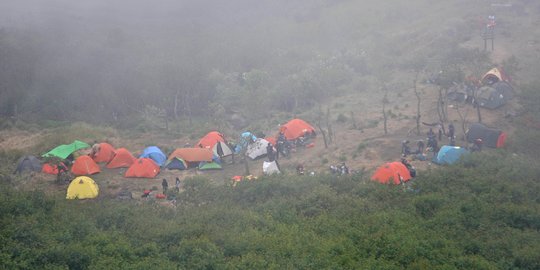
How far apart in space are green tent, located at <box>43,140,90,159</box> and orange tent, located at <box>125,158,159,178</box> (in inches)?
138

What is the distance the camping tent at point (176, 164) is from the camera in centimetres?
2453

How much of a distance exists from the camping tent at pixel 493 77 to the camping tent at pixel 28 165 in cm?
2346

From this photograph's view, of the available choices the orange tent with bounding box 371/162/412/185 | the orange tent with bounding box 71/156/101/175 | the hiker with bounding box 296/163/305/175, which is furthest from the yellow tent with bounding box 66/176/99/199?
the orange tent with bounding box 371/162/412/185

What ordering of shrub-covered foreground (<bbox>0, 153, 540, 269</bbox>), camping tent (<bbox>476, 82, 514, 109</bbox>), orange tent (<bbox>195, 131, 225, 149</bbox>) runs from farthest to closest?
camping tent (<bbox>476, 82, 514, 109</bbox>)
orange tent (<bbox>195, 131, 225, 149</bbox>)
shrub-covered foreground (<bbox>0, 153, 540, 269</bbox>)

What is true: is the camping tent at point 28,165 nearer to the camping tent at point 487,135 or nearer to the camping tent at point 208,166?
the camping tent at point 208,166

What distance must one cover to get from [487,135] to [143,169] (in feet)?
51.2

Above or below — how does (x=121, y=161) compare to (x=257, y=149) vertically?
below

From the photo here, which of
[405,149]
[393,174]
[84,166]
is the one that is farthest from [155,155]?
[405,149]

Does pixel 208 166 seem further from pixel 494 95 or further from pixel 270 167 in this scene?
pixel 494 95

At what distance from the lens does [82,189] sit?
66.3 ft

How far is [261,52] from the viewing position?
42.9 meters

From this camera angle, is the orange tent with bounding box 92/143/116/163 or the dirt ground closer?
the dirt ground

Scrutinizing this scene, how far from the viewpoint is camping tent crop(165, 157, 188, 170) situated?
24531mm

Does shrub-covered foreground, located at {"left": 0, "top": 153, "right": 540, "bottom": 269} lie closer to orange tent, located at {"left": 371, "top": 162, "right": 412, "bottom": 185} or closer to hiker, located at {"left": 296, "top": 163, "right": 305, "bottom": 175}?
orange tent, located at {"left": 371, "top": 162, "right": 412, "bottom": 185}
